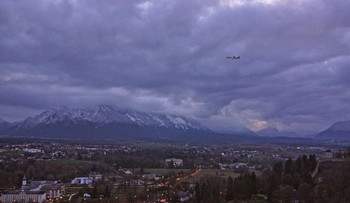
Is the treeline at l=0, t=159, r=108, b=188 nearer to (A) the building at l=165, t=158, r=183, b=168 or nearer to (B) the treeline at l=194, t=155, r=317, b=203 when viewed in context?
(A) the building at l=165, t=158, r=183, b=168

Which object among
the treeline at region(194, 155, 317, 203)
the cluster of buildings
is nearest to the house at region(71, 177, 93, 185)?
the cluster of buildings

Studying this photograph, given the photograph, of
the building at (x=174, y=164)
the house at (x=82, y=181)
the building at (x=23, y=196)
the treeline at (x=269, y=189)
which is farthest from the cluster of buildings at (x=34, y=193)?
the building at (x=174, y=164)

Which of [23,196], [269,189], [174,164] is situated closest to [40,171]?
[23,196]

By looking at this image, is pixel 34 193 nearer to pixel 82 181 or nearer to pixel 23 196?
pixel 23 196

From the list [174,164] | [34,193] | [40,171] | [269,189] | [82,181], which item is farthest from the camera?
[174,164]

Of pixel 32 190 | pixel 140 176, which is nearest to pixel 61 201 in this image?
pixel 32 190

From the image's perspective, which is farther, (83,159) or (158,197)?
(83,159)

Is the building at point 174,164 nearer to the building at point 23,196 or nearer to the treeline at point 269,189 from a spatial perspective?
the treeline at point 269,189

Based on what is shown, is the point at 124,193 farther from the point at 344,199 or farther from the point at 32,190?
the point at 344,199

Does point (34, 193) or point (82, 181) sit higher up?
point (82, 181)
